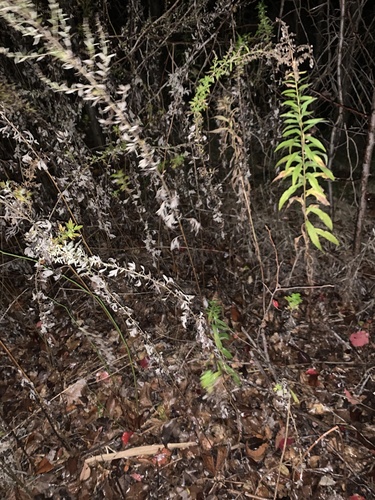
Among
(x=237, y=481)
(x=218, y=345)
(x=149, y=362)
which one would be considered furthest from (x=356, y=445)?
(x=149, y=362)

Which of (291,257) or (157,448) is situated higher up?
(291,257)

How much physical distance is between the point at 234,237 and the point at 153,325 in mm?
995

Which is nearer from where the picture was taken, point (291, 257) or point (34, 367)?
point (34, 367)

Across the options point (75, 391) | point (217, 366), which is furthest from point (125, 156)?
point (75, 391)

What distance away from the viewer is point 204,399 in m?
2.11

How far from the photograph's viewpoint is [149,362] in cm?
231

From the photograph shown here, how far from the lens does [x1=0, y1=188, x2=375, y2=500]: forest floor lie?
1825 millimetres

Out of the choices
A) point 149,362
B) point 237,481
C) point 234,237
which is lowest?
point 237,481

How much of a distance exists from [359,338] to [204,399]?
3.36 ft

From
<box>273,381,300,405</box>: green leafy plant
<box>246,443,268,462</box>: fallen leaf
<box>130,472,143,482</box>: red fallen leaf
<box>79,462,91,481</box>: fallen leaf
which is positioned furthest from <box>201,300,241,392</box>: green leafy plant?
<box>79,462,91,481</box>: fallen leaf

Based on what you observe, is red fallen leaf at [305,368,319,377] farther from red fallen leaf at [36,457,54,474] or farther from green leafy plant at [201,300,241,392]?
red fallen leaf at [36,457,54,474]

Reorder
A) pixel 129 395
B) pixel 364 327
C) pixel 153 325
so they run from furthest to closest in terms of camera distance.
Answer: pixel 153 325 → pixel 364 327 → pixel 129 395

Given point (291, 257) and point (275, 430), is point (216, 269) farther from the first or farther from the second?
point (275, 430)

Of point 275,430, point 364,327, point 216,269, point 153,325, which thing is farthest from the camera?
point 216,269
